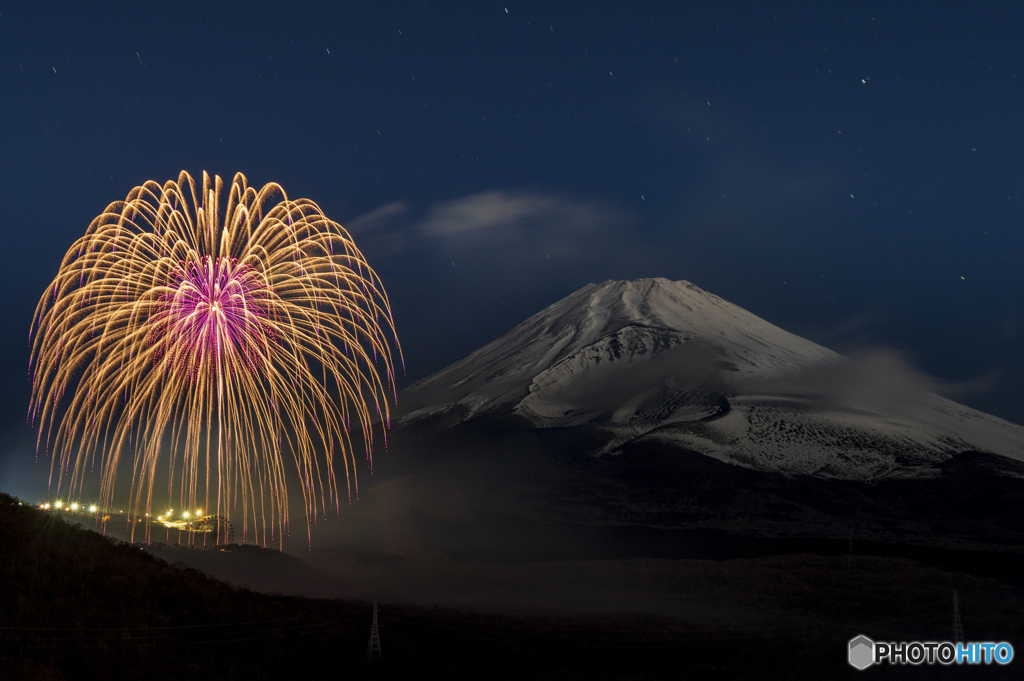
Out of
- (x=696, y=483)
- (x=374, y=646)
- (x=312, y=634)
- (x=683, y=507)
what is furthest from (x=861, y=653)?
(x=696, y=483)

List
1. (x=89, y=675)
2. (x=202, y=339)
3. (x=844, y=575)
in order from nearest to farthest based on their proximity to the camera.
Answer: (x=89, y=675)
(x=202, y=339)
(x=844, y=575)

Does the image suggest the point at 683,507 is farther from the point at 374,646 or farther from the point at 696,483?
the point at 374,646

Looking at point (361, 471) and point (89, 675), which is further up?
point (361, 471)

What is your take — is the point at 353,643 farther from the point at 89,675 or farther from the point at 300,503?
the point at 300,503

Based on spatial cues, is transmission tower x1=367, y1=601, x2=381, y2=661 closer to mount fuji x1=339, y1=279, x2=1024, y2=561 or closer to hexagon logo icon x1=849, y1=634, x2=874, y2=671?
hexagon logo icon x1=849, y1=634, x2=874, y2=671

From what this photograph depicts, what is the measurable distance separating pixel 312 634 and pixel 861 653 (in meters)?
19.7

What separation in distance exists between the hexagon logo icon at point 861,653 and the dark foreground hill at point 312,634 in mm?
585

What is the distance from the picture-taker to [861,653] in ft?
92.2

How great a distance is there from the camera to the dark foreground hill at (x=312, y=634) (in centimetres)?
2244

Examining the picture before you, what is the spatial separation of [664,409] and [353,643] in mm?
170726

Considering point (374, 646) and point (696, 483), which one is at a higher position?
point (696, 483)

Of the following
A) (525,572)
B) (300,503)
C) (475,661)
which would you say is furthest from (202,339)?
(300,503)

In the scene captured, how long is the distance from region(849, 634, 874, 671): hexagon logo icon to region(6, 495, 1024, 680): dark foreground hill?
58cm

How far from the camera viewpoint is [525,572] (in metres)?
61.6
